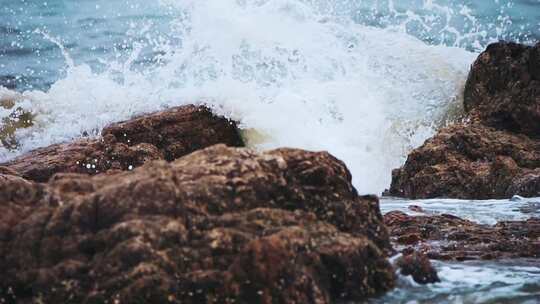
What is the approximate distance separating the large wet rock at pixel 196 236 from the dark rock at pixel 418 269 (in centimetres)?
16

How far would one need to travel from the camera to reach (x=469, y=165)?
7.30 metres

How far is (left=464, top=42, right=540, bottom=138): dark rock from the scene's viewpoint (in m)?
7.75

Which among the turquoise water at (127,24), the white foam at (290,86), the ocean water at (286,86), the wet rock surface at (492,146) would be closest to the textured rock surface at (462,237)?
the ocean water at (286,86)

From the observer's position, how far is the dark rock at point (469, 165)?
6.98m

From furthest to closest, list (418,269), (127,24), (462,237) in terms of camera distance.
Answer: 1. (127,24)
2. (462,237)
3. (418,269)

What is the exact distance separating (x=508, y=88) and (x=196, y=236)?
5.45 meters

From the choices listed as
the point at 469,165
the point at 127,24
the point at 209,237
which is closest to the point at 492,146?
the point at 469,165

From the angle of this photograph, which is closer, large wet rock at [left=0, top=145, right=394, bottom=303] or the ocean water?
large wet rock at [left=0, top=145, right=394, bottom=303]

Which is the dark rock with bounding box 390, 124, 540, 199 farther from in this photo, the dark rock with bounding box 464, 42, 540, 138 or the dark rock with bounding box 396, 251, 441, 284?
the dark rock with bounding box 396, 251, 441, 284

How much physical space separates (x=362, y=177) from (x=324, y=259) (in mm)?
5398

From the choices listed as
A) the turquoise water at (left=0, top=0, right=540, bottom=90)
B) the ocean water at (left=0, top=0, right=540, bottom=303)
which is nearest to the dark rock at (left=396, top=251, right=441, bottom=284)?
the ocean water at (left=0, top=0, right=540, bottom=303)

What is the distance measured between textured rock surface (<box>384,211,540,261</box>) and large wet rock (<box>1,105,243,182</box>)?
2.91 m

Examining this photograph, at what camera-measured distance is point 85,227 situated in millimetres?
3465

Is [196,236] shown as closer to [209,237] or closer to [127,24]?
[209,237]
